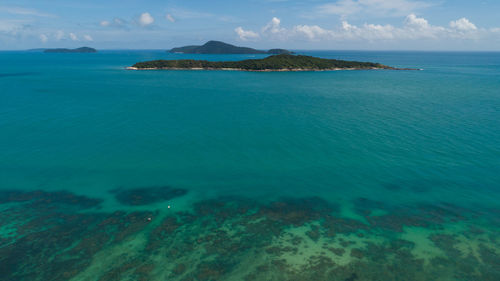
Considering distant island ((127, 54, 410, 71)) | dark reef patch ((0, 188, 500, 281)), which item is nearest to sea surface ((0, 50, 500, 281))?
dark reef patch ((0, 188, 500, 281))

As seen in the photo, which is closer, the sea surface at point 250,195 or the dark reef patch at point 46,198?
the sea surface at point 250,195

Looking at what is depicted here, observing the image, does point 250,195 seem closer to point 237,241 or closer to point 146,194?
point 237,241

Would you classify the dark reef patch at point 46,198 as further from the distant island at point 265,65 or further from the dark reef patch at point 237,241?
the distant island at point 265,65

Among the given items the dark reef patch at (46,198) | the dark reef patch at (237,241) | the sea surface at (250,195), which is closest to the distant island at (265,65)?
the sea surface at (250,195)

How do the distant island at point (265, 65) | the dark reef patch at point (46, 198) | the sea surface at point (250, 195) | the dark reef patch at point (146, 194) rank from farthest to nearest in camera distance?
the distant island at point (265, 65) → the dark reef patch at point (146, 194) → the dark reef patch at point (46, 198) → the sea surface at point (250, 195)

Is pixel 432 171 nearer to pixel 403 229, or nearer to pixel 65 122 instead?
pixel 403 229

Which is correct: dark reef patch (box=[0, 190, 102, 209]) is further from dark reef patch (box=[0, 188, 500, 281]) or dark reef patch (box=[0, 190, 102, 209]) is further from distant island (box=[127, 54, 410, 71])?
distant island (box=[127, 54, 410, 71])

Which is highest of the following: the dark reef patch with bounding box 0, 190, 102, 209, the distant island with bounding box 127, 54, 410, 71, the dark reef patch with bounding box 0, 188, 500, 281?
the distant island with bounding box 127, 54, 410, 71
